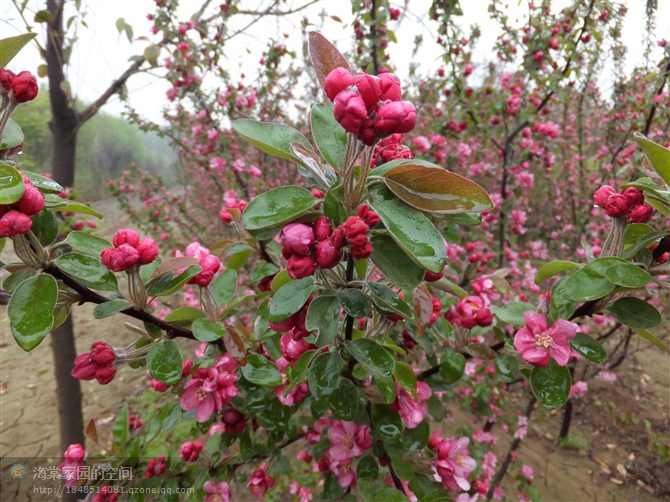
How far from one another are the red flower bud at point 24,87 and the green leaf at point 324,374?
0.71m

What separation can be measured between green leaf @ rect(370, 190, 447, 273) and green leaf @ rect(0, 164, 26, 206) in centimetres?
52

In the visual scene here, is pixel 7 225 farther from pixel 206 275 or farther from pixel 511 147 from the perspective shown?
pixel 511 147

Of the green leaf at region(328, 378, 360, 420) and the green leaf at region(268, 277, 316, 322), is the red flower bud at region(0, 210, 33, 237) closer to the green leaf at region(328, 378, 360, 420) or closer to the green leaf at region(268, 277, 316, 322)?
the green leaf at region(268, 277, 316, 322)

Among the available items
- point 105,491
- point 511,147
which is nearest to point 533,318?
point 105,491

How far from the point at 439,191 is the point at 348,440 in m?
0.82

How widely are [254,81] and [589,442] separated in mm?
4822

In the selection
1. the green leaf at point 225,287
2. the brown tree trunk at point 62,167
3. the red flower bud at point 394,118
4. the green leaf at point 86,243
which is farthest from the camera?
the brown tree trunk at point 62,167

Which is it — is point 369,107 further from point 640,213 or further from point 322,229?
point 640,213

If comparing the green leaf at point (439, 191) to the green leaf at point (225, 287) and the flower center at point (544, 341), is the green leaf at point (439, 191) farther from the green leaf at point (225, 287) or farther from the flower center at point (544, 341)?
the green leaf at point (225, 287)

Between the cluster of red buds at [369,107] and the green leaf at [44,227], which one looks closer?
the cluster of red buds at [369,107]

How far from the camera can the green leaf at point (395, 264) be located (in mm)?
588

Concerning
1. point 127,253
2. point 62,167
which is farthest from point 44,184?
point 62,167

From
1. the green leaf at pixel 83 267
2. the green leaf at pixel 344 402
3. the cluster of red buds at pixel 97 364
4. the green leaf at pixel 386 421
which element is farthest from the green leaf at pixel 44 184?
the green leaf at pixel 386 421

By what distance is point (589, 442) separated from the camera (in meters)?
3.40
